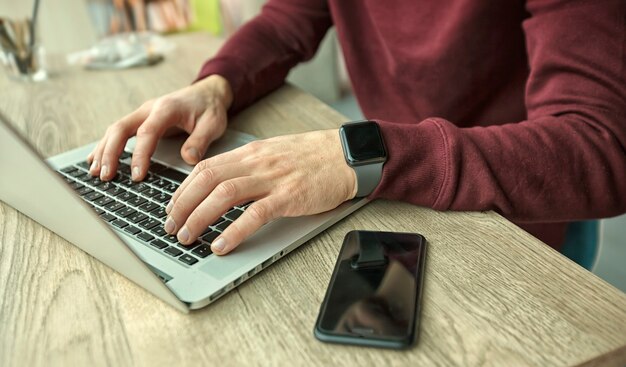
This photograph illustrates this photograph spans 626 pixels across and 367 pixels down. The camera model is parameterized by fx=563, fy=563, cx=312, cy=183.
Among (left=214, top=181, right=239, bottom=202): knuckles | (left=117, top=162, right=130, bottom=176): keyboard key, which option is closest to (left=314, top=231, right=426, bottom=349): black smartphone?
(left=214, top=181, right=239, bottom=202): knuckles

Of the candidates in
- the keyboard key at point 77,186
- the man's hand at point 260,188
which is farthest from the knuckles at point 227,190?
the keyboard key at point 77,186

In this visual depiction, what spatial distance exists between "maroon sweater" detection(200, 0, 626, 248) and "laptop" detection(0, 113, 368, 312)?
0.10 meters

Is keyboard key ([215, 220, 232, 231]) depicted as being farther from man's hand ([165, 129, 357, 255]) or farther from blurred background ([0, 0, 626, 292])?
blurred background ([0, 0, 626, 292])

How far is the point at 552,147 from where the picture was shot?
61cm

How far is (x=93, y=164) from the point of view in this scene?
0.71m

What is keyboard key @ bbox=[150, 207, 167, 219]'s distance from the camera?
1.95 ft

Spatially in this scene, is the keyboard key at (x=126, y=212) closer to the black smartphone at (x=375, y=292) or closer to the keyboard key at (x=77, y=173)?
the keyboard key at (x=77, y=173)

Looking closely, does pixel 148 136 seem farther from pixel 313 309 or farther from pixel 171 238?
pixel 313 309

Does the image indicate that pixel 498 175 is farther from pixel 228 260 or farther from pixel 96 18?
pixel 96 18

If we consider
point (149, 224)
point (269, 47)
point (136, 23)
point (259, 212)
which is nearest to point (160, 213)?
point (149, 224)

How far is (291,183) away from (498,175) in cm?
22

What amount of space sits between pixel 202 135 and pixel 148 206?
6.6 inches

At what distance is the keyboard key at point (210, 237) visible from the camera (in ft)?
1.79

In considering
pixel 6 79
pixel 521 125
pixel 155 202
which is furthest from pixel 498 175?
pixel 6 79
